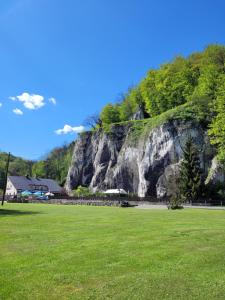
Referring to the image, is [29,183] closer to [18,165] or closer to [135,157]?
[18,165]

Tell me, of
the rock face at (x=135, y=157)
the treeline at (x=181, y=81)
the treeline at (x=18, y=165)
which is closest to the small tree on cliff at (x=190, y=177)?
the rock face at (x=135, y=157)

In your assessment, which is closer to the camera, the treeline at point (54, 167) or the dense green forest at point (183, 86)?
the dense green forest at point (183, 86)

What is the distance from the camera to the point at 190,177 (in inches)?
2430

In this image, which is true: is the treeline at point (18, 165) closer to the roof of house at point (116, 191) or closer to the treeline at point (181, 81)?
the treeline at point (181, 81)

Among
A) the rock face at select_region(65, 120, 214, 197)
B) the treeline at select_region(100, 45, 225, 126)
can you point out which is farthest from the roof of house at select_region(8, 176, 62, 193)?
the treeline at select_region(100, 45, 225, 126)

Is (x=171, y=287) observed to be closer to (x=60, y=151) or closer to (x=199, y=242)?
(x=199, y=242)

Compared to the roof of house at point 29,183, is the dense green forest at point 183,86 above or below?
above

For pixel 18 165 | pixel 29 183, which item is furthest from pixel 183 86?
pixel 18 165

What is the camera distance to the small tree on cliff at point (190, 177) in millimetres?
60344

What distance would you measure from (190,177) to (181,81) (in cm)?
3313

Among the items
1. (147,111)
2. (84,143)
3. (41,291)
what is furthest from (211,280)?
(84,143)

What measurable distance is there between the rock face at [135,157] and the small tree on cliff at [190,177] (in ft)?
24.1

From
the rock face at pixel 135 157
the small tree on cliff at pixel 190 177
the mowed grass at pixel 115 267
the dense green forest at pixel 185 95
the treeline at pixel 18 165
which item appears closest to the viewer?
the mowed grass at pixel 115 267

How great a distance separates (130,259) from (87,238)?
4447 mm
